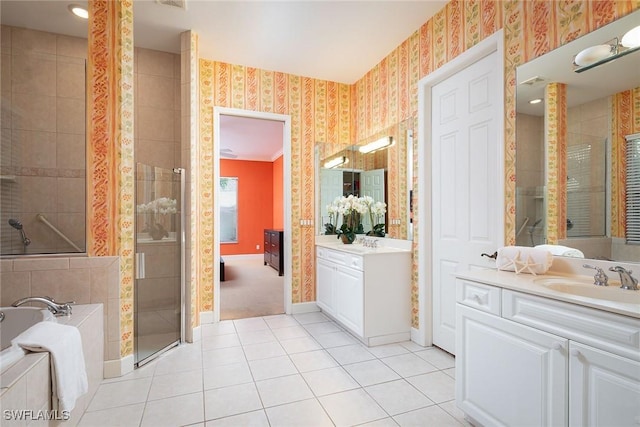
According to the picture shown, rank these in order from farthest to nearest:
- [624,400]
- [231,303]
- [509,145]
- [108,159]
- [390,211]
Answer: [231,303], [390,211], [108,159], [509,145], [624,400]

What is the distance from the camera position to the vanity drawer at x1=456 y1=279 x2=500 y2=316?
155 cm

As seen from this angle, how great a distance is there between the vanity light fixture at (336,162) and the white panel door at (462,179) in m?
1.36

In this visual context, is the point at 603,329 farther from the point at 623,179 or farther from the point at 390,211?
the point at 390,211

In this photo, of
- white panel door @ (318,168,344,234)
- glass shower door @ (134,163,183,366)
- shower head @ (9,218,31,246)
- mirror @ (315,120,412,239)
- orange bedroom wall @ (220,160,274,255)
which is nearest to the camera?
glass shower door @ (134,163,183,366)

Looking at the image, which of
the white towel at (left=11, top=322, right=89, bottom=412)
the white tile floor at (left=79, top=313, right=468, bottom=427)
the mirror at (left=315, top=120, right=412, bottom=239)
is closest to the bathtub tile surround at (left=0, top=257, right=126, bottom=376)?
the white tile floor at (left=79, top=313, right=468, bottom=427)

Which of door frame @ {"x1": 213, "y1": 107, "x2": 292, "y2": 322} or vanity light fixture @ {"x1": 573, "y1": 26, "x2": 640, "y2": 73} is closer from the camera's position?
vanity light fixture @ {"x1": 573, "y1": 26, "x2": 640, "y2": 73}

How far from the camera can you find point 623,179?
5.09ft

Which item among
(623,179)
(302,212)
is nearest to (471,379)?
(623,179)

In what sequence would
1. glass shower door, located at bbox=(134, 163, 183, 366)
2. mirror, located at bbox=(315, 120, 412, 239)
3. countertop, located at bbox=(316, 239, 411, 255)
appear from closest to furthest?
glass shower door, located at bbox=(134, 163, 183, 366)
countertop, located at bbox=(316, 239, 411, 255)
mirror, located at bbox=(315, 120, 412, 239)

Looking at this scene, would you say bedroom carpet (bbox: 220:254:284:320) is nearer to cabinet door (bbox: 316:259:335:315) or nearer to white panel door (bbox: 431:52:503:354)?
cabinet door (bbox: 316:259:335:315)

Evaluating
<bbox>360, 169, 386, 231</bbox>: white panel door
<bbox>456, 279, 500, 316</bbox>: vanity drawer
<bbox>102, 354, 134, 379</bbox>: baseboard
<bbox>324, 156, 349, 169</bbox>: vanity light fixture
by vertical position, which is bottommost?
<bbox>102, 354, 134, 379</bbox>: baseboard

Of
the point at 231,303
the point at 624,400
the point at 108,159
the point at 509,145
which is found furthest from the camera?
the point at 231,303

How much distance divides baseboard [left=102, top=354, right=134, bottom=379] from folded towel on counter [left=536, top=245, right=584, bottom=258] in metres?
2.94

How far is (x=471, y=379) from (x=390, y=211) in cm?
193
